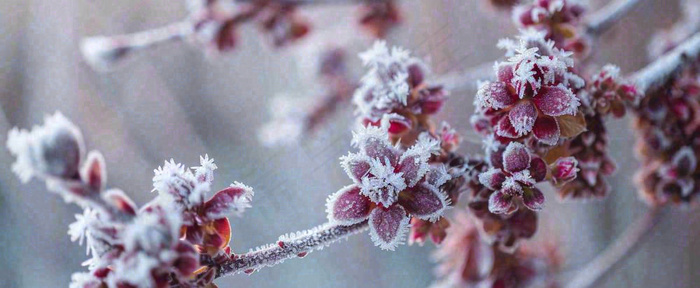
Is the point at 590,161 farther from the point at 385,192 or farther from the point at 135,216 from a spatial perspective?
the point at 135,216

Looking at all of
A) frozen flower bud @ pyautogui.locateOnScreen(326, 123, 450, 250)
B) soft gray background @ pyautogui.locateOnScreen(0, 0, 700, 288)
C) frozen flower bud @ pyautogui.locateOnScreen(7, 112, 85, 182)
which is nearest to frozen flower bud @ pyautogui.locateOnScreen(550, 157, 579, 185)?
frozen flower bud @ pyautogui.locateOnScreen(326, 123, 450, 250)

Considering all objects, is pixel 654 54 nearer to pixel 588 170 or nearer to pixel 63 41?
pixel 588 170

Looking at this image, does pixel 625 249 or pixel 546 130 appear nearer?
pixel 546 130

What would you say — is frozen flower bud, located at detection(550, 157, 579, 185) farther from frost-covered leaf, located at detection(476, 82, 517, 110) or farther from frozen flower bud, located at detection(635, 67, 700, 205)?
frozen flower bud, located at detection(635, 67, 700, 205)

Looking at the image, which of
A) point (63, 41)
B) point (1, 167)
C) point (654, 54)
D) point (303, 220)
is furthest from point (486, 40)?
point (1, 167)

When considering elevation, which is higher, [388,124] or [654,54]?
[654,54]

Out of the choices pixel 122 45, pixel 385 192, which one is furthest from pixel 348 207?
pixel 122 45
